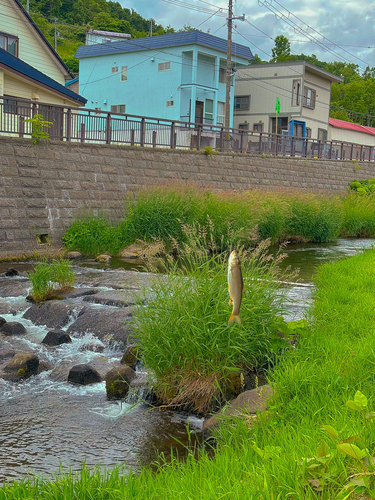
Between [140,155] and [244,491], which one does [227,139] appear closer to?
[140,155]

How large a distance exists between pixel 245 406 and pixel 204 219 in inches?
501

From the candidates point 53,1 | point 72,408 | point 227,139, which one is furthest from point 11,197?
point 53,1

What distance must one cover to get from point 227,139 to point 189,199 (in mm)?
10153

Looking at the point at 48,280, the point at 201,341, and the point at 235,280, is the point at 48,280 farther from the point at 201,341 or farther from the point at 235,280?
the point at 235,280

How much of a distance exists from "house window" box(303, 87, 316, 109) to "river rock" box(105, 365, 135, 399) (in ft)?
136

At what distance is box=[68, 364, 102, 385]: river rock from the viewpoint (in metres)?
7.02

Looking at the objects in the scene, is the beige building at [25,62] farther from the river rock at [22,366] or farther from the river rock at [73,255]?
the river rock at [22,366]

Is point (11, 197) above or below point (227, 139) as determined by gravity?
below

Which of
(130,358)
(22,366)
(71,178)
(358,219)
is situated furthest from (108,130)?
(22,366)

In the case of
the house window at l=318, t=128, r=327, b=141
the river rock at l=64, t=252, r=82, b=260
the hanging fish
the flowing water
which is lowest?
the river rock at l=64, t=252, r=82, b=260

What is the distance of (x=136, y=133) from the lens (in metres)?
21.9

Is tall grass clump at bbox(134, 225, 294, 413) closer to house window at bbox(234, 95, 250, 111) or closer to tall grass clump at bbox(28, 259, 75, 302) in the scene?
tall grass clump at bbox(28, 259, 75, 302)

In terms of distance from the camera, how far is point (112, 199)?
1941 cm

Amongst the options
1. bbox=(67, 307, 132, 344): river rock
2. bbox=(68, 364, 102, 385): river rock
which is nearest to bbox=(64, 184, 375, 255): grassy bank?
bbox=(67, 307, 132, 344): river rock
